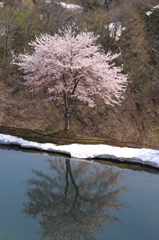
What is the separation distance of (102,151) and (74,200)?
3.25 metres

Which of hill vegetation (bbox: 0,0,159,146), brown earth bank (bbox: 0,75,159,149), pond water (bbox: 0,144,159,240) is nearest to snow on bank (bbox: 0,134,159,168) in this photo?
pond water (bbox: 0,144,159,240)

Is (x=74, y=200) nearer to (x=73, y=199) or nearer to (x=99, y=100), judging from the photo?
(x=73, y=199)

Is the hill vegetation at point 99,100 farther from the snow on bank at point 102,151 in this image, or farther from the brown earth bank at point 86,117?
the snow on bank at point 102,151

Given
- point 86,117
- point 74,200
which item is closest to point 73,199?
point 74,200

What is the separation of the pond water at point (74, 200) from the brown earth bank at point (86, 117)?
31.8ft

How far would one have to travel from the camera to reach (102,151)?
35.2 ft

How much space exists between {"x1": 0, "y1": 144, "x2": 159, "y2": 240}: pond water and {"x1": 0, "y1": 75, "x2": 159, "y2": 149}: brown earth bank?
9.68m

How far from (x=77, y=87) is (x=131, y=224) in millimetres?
7813

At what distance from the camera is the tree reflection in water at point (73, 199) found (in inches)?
249

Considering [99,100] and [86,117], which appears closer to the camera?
[86,117]

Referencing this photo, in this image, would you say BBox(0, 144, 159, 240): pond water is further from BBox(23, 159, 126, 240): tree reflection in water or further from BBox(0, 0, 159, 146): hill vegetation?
BBox(0, 0, 159, 146): hill vegetation

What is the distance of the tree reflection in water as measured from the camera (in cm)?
632

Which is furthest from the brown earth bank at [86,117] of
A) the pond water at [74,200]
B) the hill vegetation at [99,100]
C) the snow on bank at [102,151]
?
the pond water at [74,200]

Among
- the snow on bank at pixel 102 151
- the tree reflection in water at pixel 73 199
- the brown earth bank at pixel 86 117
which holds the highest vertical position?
the brown earth bank at pixel 86 117
